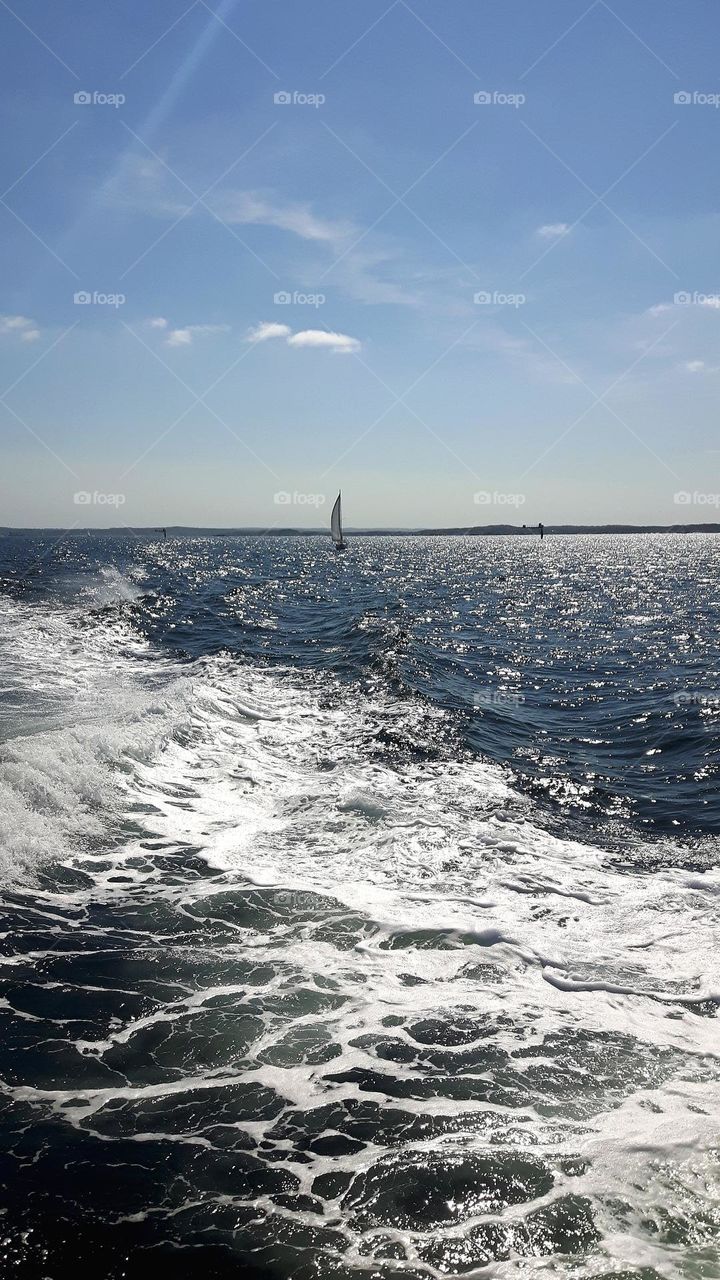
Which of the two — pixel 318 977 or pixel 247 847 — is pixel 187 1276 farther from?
pixel 247 847

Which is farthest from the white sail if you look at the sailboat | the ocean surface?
the ocean surface

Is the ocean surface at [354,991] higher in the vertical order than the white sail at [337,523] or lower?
lower

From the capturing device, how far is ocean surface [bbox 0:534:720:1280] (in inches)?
174

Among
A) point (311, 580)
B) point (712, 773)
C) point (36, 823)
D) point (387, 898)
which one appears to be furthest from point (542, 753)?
point (311, 580)

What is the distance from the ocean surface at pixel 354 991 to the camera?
4426 millimetres

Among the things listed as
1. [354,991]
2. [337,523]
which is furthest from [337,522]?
[354,991]

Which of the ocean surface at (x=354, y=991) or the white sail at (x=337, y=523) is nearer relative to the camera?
the ocean surface at (x=354, y=991)

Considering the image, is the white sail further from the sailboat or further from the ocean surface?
the ocean surface

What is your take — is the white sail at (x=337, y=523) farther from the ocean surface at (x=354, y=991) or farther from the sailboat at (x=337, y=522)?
the ocean surface at (x=354, y=991)

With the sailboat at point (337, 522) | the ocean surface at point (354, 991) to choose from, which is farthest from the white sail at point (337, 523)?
the ocean surface at point (354, 991)

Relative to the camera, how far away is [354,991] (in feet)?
23.2

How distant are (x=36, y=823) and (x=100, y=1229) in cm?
671

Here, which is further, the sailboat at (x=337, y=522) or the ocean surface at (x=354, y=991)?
the sailboat at (x=337, y=522)

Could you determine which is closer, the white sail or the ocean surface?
the ocean surface
